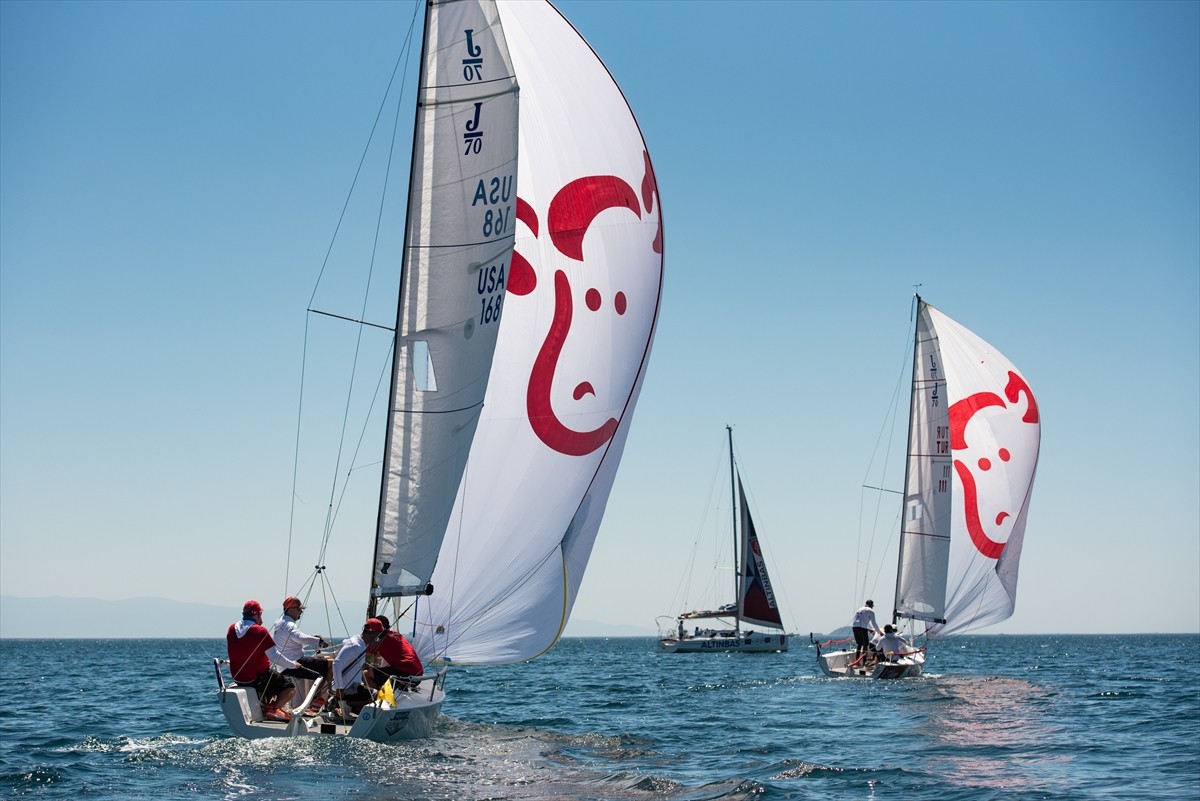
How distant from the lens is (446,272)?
13836mm

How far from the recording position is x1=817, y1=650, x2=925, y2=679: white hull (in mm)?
25906

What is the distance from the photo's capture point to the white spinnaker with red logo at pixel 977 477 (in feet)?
98.9

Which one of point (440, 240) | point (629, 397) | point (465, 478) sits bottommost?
point (465, 478)

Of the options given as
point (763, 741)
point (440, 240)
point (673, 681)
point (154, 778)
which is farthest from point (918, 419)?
point (154, 778)

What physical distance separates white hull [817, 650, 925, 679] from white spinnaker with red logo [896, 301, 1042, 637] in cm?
311

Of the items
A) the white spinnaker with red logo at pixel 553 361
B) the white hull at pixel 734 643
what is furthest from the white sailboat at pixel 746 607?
the white spinnaker with red logo at pixel 553 361

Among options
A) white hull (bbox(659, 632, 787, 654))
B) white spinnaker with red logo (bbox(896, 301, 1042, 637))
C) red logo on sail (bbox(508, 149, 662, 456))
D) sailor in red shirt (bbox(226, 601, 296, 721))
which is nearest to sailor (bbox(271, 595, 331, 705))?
sailor in red shirt (bbox(226, 601, 296, 721))

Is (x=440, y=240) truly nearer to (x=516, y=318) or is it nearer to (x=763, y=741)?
(x=516, y=318)

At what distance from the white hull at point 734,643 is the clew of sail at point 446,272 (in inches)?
1634

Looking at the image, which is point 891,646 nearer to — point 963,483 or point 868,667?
point 868,667

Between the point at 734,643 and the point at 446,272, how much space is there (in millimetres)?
42448

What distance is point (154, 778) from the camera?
1141cm

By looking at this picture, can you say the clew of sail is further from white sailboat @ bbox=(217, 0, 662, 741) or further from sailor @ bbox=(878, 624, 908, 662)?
sailor @ bbox=(878, 624, 908, 662)

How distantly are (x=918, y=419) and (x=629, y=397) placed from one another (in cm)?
1793
